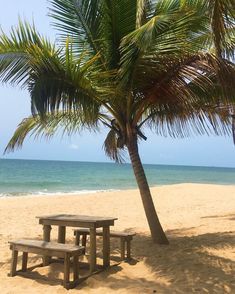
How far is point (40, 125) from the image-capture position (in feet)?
25.1

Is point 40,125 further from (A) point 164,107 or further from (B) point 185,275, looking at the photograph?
(B) point 185,275

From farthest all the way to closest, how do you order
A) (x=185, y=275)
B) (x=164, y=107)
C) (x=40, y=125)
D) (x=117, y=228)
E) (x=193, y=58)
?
(x=117, y=228) < (x=40, y=125) < (x=164, y=107) < (x=193, y=58) < (x=185, y=275)

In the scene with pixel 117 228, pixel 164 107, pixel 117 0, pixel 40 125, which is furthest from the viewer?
pixel 117 228

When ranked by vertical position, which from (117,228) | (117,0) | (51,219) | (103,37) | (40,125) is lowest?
(117,228)

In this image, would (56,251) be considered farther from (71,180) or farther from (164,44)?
(71,180)

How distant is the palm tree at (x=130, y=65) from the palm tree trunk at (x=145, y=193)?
0.02m

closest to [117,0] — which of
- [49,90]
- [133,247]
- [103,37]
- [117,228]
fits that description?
[103,37]

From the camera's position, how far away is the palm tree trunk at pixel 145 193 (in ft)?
21.0

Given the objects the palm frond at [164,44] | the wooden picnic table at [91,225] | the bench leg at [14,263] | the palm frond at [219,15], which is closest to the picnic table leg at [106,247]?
the wooden picnic table at [91,225]

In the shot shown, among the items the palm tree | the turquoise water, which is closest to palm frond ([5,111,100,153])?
the palm tree

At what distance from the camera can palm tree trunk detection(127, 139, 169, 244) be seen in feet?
21.0

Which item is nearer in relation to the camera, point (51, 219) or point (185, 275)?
point (185, 275)

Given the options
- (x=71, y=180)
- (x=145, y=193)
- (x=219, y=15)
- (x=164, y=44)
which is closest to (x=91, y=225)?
(x=145, y=193)

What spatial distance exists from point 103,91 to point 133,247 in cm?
264
